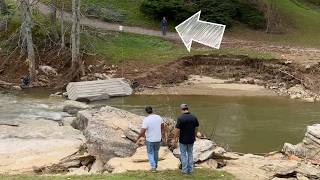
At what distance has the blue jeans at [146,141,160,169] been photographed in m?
16.2

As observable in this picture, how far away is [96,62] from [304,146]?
21536mm

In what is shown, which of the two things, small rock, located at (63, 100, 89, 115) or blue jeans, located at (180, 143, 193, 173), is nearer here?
blue jeans, located at (180, 143, 193, 173)

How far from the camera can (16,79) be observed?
38594 mm

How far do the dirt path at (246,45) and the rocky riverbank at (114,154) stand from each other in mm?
18373

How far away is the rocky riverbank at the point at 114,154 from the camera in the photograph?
705 inches

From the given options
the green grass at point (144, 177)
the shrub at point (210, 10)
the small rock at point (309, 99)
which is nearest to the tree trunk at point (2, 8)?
the shrub at point (210, 10)

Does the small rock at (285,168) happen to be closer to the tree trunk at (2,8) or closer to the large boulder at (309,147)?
the large boulder at (309,147)

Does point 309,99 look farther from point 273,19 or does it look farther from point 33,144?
point 33,144

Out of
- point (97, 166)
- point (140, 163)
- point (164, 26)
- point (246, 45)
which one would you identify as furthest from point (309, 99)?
point (140, 163)

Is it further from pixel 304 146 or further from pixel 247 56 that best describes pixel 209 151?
pixel 247 56

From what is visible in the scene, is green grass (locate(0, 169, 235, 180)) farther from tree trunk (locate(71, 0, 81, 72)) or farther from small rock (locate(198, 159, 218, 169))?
tree trunk (locate(71, 0, 81, 72))

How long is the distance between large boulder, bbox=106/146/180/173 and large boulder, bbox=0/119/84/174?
8.49ft

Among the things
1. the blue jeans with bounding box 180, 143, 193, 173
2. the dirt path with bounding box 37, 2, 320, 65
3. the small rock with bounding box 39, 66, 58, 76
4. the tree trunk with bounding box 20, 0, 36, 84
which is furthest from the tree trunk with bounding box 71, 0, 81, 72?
the blue jeans with bounding box 180, 143, 193, 173

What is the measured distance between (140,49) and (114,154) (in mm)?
23763
